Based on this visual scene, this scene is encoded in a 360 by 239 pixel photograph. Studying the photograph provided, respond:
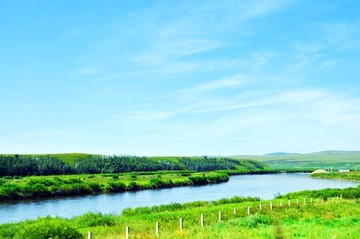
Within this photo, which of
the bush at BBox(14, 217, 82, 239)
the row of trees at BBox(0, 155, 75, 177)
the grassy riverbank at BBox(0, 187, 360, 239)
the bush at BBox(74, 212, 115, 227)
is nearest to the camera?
the grassy riverbank at BBox(0, 187, 360, 239)

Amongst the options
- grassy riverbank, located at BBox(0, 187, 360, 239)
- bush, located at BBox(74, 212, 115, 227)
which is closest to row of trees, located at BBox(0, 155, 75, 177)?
grassy riverbank, located at BBox(0, 187, 360, 239)

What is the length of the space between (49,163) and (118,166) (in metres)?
38.9

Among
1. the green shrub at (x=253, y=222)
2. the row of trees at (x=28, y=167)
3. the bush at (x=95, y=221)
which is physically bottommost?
the bush at (x=95, y=221)

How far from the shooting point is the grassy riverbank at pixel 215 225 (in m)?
23.7

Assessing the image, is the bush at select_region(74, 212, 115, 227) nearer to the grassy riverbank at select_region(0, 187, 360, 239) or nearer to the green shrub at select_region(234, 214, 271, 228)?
the grassy riverbank at select_region(0, 187, 360, 239)

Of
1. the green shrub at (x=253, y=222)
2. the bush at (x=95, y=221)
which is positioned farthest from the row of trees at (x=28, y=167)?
the green shrub at (x=253, y=222)

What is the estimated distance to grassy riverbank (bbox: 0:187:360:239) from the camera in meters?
23.7

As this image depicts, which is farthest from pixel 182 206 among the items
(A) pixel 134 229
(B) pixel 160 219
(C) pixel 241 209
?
(A) pixel 134 229

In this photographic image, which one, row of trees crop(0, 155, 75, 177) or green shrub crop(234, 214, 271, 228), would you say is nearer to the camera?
green shrub crop(234, 214, 271, 228)

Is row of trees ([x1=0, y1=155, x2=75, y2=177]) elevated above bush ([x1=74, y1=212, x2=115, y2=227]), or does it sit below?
above

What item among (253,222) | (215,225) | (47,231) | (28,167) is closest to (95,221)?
(47,231)

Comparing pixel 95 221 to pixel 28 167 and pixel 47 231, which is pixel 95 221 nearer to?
pixel 47 231

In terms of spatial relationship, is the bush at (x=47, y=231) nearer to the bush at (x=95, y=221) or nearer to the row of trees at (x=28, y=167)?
the bush at (x=95, y=221)

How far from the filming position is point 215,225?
29.1m
